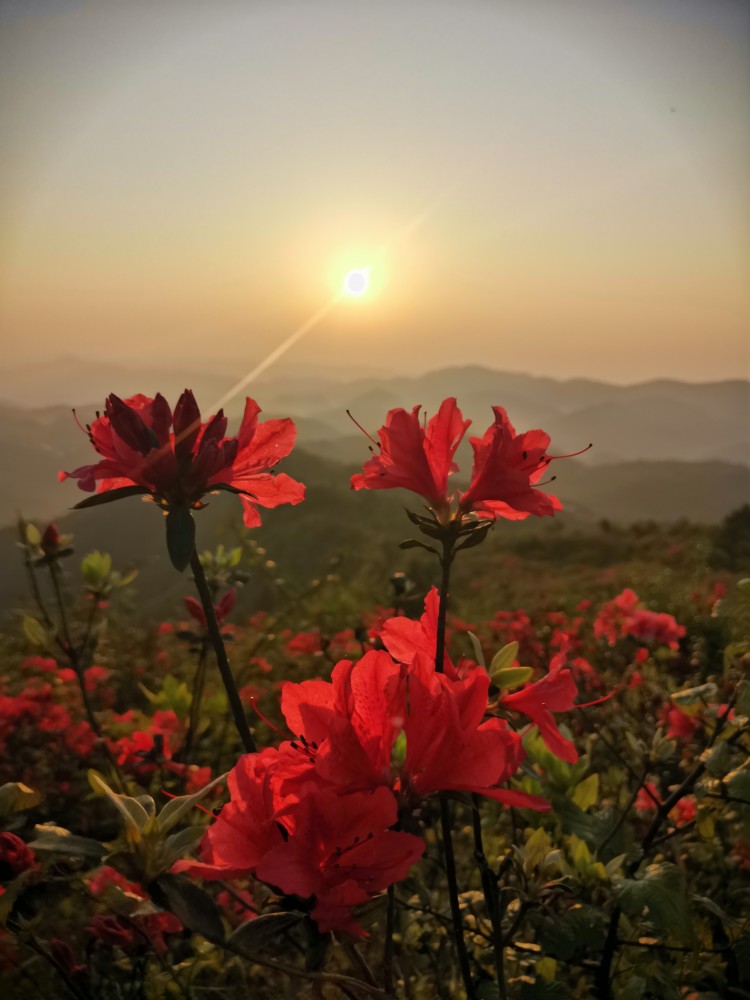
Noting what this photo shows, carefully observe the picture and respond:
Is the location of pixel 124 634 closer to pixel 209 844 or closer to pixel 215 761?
pixel 215 761

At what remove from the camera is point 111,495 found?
902 mm

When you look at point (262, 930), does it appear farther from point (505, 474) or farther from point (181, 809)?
point (505, 474)

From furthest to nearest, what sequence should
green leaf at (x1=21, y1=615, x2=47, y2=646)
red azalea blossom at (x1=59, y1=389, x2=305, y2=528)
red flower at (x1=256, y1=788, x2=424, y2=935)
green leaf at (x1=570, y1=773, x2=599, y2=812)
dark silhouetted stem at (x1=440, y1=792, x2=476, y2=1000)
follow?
green leaf at (x1=21, y1=615, x2=47, y2=646) → green leaf at (x1=570, y1=773, x2=599, y2=812) → red azalea blossom at (x1=59, y1=389, x2=305, y2=528) → dark silhouetted stem at (x1=440, y1=792, x2=476, y2=1000) → red flower at (x1=256, y1=788, x2=424, y2=935)

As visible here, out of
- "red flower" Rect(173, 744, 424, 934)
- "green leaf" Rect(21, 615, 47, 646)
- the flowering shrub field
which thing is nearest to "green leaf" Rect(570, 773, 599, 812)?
the flowering shrub field

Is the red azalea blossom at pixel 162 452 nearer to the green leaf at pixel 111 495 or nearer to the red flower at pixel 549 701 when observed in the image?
the green leaf at pixel 111 495

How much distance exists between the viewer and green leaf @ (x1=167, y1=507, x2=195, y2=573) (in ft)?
2.76

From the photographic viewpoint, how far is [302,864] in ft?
2.17

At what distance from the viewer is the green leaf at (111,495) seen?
2.90 ft

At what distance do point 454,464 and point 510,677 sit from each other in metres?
0.31

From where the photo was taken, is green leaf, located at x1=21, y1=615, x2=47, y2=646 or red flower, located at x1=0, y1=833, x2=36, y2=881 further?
green leaf, located at x1=21, y1=615, x2=47, y2=646

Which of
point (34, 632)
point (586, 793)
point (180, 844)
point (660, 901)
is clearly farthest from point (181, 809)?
point (34, 632)

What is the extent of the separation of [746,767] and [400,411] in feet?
3.26

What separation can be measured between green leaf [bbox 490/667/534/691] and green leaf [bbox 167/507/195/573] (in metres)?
0.40

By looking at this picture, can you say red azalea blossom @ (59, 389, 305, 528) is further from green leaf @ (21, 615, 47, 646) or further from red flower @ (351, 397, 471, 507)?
green leaf @ (21, 615, 47, 646)
